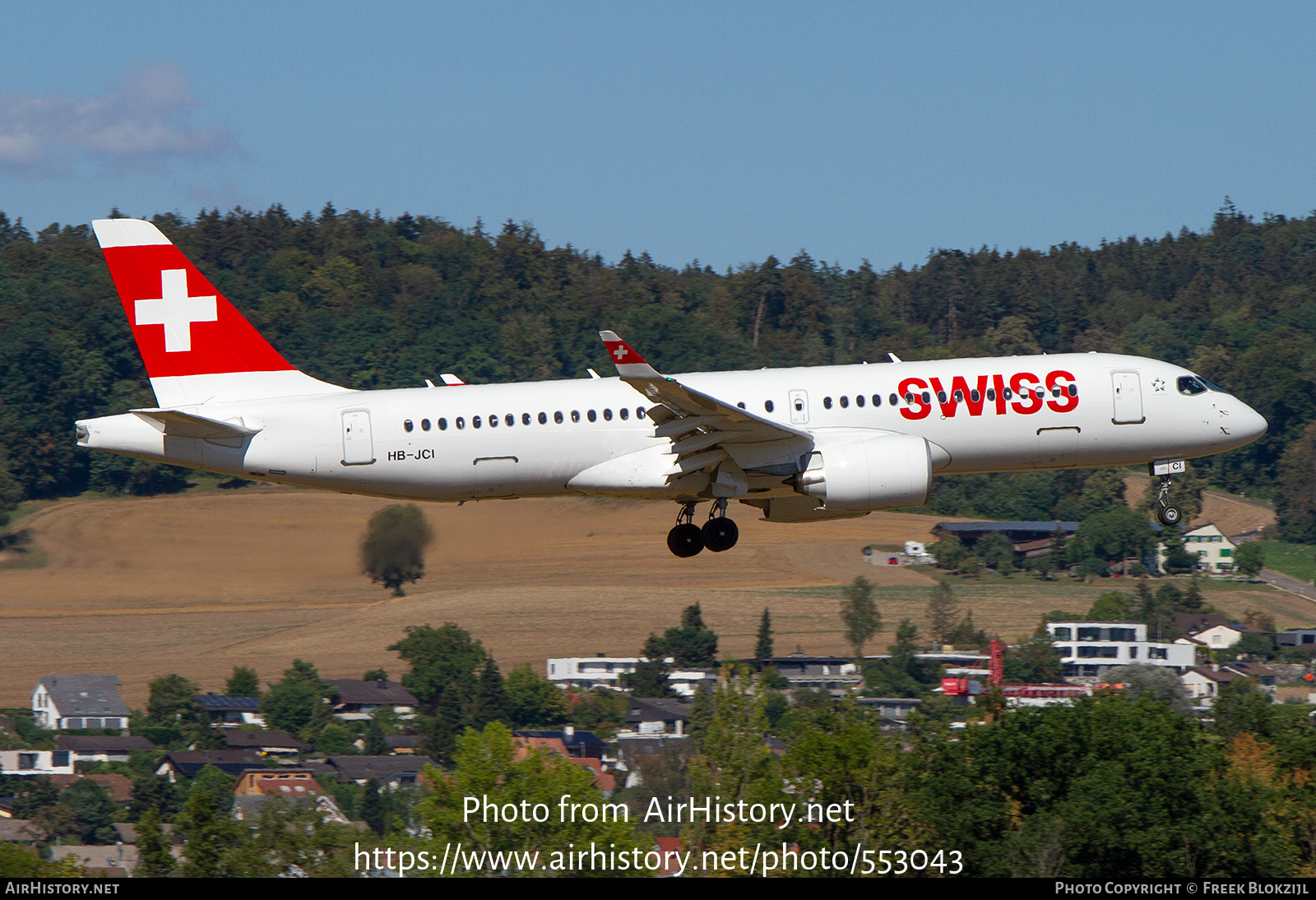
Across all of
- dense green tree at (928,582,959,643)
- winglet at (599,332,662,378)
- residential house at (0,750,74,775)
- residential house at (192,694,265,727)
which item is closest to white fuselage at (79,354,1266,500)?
winglet at (599,332,662,378)

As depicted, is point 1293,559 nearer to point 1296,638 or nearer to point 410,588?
point 1296,638

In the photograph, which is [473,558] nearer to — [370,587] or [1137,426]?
[370,587]

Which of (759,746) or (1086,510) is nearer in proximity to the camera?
(759,746)

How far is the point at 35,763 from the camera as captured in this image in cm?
9769

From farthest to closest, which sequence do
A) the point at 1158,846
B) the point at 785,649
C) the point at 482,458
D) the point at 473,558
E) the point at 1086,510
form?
the point at 1086,510, the point at 785,649, the point at 473,558, the point at 1158,846, the point at 482,458

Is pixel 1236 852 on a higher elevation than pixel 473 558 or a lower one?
lower

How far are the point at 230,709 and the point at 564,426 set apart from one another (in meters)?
69.1

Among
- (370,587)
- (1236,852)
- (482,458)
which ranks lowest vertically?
(1236,852)

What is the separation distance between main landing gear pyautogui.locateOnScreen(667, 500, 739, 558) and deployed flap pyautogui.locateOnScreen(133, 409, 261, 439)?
10.2 m

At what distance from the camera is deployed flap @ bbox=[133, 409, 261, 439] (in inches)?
1364

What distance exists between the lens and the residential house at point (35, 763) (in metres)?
95.9
